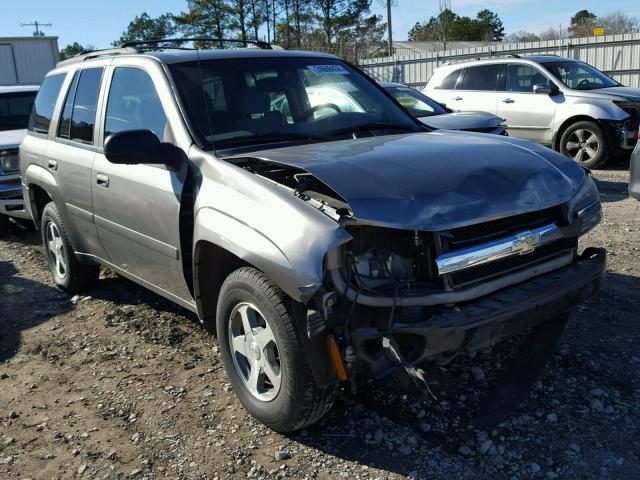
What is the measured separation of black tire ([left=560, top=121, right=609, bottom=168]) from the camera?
34.1 ft

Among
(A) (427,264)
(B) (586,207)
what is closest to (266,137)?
(A) (427,264)

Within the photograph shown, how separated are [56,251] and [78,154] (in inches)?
52.6

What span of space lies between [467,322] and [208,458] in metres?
1.44

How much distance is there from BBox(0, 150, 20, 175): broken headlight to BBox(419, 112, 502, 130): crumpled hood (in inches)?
200

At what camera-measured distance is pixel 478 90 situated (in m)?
12.0

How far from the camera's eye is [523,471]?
298cm

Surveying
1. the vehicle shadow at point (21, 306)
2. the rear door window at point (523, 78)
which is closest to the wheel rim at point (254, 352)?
the vehicle shadow at point (21, 306)

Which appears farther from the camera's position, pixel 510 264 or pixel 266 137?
pixel 266 137

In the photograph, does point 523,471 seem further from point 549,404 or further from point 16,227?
point 16,227

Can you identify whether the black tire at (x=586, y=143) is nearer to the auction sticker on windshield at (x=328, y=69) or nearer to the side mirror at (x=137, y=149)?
the auction sticker on windshield at (x=328, y=69)

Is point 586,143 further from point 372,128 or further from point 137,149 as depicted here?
point 137,149

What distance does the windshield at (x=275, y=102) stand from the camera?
391 centimetres

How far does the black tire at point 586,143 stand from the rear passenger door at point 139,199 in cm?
823

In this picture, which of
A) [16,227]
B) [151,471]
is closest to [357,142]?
[151,471]
